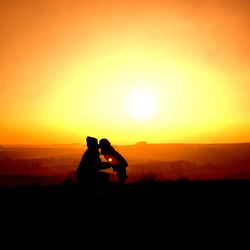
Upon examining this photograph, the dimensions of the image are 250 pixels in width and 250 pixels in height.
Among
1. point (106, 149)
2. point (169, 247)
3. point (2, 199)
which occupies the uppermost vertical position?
point (106, 149)

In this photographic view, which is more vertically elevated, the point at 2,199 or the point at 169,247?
the point at 2,199

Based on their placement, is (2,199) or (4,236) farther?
(2,199)

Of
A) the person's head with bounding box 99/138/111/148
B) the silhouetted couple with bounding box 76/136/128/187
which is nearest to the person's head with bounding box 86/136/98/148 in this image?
the silhouetted couple with bounding box 76/136/128/187

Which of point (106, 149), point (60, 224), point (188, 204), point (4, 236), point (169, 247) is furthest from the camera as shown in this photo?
point (106, 149)

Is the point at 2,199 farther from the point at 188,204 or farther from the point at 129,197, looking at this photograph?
the point at 188,204

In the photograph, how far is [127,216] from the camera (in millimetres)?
8938

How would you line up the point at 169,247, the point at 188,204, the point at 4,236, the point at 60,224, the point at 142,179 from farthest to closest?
the point at 142,179, the point at 188,204, the point at 60,224, the point at 4,236, the point at 169,247

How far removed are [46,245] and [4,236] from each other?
1.29m

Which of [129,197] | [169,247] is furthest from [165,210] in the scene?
[169,247]

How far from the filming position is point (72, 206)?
10125mm

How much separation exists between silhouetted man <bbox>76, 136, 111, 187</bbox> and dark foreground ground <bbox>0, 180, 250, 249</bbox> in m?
0.50

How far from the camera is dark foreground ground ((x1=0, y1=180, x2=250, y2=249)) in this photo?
24.9ft

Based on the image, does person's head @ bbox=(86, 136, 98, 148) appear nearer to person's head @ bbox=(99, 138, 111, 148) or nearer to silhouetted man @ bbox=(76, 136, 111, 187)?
silhouetted man @ bbox=(76, 136, 111, 187)

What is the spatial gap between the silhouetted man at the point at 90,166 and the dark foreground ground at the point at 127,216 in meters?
0.50
